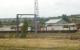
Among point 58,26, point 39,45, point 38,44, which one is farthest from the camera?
point 58,26

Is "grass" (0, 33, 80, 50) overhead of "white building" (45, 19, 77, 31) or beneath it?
overhead

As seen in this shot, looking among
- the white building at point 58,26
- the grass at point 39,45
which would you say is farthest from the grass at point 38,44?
the white building at point 58,26

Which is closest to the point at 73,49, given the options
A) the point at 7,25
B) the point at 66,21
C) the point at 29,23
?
the point at 29,23

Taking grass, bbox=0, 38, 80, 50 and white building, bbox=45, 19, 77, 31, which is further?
white building, bbox=45, 19, 77, 31

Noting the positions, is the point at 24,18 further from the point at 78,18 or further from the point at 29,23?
the point at 78,18

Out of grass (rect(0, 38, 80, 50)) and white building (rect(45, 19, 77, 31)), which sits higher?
grass (rect(0, 38, 80, 50))

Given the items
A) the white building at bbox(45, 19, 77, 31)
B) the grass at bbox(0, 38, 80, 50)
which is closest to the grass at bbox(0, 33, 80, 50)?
the grass at bbox(0, 38, 80, 50)

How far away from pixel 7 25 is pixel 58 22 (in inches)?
543

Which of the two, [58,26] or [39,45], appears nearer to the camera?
[39,45]

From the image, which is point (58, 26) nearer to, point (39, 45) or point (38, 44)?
point (38, 44)

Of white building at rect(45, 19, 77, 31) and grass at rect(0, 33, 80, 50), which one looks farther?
white building at rect(45, 19, 77, 31)

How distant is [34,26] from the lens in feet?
131

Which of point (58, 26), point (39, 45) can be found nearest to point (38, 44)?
point (39, 45)

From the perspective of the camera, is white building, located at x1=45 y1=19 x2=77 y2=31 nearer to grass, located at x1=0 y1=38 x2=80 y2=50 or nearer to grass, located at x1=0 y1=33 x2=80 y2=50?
grass, located at x1=0 y1=33 x2=80 y2=50
